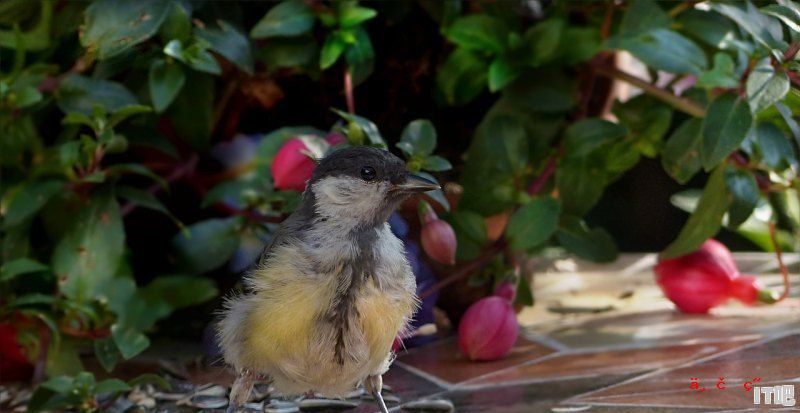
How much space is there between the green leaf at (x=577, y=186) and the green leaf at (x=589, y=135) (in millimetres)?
24

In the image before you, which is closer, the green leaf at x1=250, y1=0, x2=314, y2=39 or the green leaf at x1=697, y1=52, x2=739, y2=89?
the green leaf at x1=697, y1=52, x2=739, y2=89

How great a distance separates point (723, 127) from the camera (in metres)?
1.14

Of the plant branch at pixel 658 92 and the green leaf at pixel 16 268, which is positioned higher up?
the plant branch at pixel 658 92

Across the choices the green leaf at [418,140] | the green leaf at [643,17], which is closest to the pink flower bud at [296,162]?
the green leaf at [418,140]

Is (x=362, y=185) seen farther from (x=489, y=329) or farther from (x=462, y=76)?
(x=462, y=76)

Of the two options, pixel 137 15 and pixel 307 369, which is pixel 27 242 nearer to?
pixel 137 15

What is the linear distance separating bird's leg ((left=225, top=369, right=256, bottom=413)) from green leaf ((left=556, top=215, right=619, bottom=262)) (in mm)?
562

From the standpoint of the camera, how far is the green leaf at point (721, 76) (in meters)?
1.15

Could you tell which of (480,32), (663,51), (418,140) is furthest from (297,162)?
(663,51)

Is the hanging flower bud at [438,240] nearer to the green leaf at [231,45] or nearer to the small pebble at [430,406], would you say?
the small pebble at [430,406]

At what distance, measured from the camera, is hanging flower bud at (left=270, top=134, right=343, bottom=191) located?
47.6 inches

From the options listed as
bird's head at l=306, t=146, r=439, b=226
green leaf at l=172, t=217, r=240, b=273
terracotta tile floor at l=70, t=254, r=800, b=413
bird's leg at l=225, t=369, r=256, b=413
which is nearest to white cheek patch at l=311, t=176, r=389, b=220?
bird's head at l=306, t=146, r=439, b=226

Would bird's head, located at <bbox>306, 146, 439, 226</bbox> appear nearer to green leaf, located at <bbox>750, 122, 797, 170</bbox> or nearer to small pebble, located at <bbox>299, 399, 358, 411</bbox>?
small pebble, located at <bbox>299, 399, 358, 411</bbox>

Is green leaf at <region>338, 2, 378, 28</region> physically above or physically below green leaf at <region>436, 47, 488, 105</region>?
above
